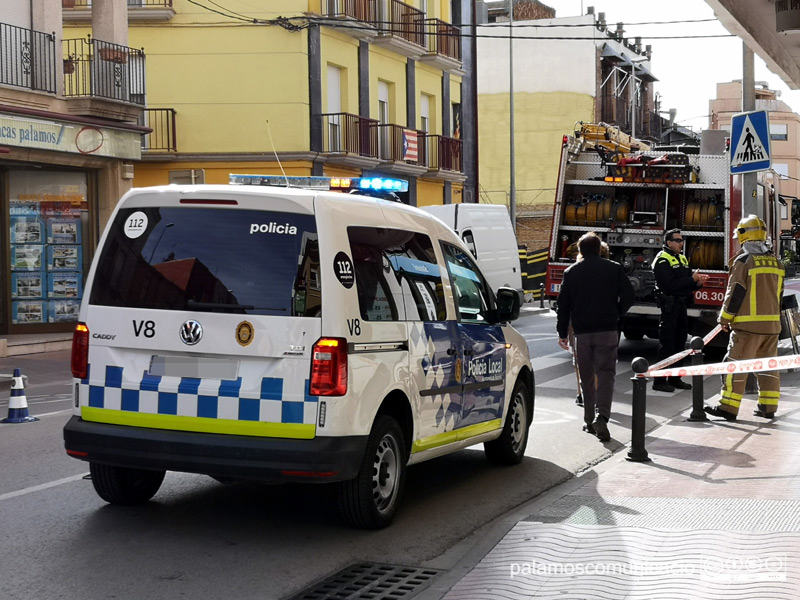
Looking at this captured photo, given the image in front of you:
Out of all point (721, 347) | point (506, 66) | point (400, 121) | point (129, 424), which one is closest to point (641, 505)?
point (129, 424)

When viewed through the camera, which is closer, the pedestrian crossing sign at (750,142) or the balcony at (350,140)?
the pedestrian crossing sign at (750,142)

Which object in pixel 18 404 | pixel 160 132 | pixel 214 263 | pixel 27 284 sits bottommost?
pixel 18 404

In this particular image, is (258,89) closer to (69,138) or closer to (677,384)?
(69,138)

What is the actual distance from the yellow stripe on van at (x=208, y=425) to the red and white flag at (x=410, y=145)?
2781cm

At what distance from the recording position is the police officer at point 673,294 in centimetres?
1415

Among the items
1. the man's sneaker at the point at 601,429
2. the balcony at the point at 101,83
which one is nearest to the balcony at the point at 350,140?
the balcony at the point at 101,83

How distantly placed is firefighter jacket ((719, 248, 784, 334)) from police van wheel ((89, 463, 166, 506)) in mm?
6137

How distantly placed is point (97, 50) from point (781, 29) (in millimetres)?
16933

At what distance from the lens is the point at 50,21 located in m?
21.3

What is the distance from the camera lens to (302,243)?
628 cm

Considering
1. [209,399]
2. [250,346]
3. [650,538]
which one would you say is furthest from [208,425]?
[650,538]

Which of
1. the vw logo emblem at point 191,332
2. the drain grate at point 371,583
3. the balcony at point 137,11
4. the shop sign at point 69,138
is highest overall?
the balcony at point 137,11

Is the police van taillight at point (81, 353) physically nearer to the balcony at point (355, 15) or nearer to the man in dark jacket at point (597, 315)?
the man in dark jacket at point (597, 315)

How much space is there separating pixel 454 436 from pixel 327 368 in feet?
5.94
